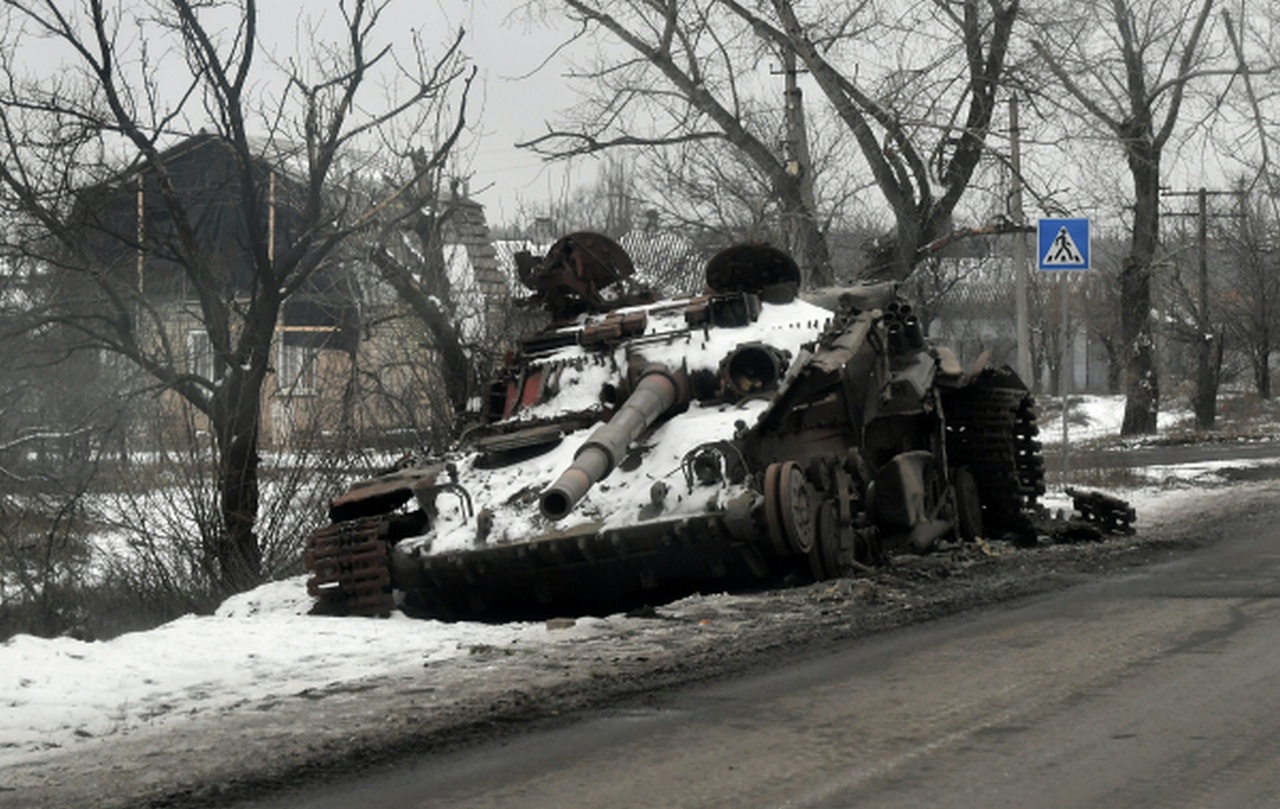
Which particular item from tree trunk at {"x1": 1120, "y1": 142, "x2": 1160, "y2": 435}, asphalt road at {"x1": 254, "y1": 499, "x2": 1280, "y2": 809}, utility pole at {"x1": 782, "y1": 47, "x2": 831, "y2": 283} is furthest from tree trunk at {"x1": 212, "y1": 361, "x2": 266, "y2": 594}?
tree trunk at {"x1": 1120, "y1": 142, "x2": 1160, "y2": 435}

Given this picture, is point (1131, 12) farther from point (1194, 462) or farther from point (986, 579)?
point (986, 579)

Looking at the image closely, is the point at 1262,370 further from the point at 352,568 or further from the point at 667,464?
the point at 352,568

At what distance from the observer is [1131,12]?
31094 mm

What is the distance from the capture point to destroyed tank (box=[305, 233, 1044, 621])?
10633mm

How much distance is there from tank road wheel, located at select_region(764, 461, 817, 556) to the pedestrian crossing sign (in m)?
9.15

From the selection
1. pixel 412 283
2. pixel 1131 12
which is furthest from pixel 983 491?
pixel 1131 12

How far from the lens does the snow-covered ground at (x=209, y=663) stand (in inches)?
289

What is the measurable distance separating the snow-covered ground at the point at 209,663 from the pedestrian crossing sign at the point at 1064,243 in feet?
32.1

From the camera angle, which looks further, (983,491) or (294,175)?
(294,175)

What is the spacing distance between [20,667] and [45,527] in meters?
7.50

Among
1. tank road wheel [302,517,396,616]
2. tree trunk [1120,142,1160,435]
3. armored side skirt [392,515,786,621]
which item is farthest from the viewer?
tree trunk [1120,142,1160,435]

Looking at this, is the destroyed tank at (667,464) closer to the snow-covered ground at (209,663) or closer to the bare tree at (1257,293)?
the snow-covered ground at (209,663)

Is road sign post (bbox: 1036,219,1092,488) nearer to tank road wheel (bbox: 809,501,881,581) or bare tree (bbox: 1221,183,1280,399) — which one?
tank road wheel (bbox: 809,501,881,581)

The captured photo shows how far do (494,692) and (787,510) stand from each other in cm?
315
